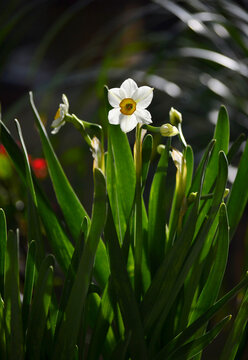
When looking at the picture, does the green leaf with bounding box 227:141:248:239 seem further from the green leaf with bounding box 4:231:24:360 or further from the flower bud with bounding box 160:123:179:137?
the green leaf with bounding box 4:231:24:360

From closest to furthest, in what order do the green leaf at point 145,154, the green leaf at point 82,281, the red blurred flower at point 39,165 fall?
the green leaf at point 82,281 < the green leaf at point 145,154 < the red blurred flower at point 39,165

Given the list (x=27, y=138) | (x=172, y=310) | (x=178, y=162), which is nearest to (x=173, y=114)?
(x=178, y=162)

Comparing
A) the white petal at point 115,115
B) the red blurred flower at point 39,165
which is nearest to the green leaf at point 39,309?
the white petal at point 115,115

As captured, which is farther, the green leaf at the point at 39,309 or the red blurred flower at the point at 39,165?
the red blurred flower at the point at 39,165

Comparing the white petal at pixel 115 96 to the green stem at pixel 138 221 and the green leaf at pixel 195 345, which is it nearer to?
the green stem at pixel 138 221

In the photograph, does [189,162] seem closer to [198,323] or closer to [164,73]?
[198,323]

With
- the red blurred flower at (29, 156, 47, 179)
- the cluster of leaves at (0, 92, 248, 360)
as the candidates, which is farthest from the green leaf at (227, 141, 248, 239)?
the red blurred flower at (29, 156, 47, 179)

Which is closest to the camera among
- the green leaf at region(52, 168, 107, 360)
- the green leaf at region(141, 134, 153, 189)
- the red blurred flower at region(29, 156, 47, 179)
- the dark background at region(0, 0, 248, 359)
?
the green leaf at region(52, 168, 107, 360)

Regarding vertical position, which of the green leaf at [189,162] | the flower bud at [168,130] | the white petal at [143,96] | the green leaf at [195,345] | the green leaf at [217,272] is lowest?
the green leaf at [195,345]
